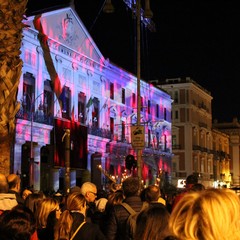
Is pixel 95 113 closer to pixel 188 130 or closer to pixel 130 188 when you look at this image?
pixel 188 130

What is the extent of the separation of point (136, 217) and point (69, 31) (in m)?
38.0

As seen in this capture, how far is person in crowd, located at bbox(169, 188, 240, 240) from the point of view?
2.68 meters

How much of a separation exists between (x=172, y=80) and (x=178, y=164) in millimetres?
11316

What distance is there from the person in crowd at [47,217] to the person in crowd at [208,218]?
157 inches

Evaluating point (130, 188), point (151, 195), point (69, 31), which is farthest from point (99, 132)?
point (130, 188)

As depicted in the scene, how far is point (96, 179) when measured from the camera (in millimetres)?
45656

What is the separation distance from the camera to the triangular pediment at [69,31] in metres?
39.1

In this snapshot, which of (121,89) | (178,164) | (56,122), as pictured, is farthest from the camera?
(178,164)

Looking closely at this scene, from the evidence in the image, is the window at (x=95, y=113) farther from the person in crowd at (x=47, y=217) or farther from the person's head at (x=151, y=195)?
A: the person in crowd at (x=47, y=217)

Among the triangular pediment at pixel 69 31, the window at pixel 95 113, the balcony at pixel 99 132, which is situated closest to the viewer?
the triangular pediment at pixel 69 31

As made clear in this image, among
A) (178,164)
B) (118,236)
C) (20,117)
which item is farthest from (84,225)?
(178,164)

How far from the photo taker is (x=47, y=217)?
6.69 m

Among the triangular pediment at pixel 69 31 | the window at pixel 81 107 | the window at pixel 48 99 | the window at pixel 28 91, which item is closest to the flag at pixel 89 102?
the window at pixel 81 107

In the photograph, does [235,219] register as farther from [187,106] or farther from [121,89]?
[187,106]
